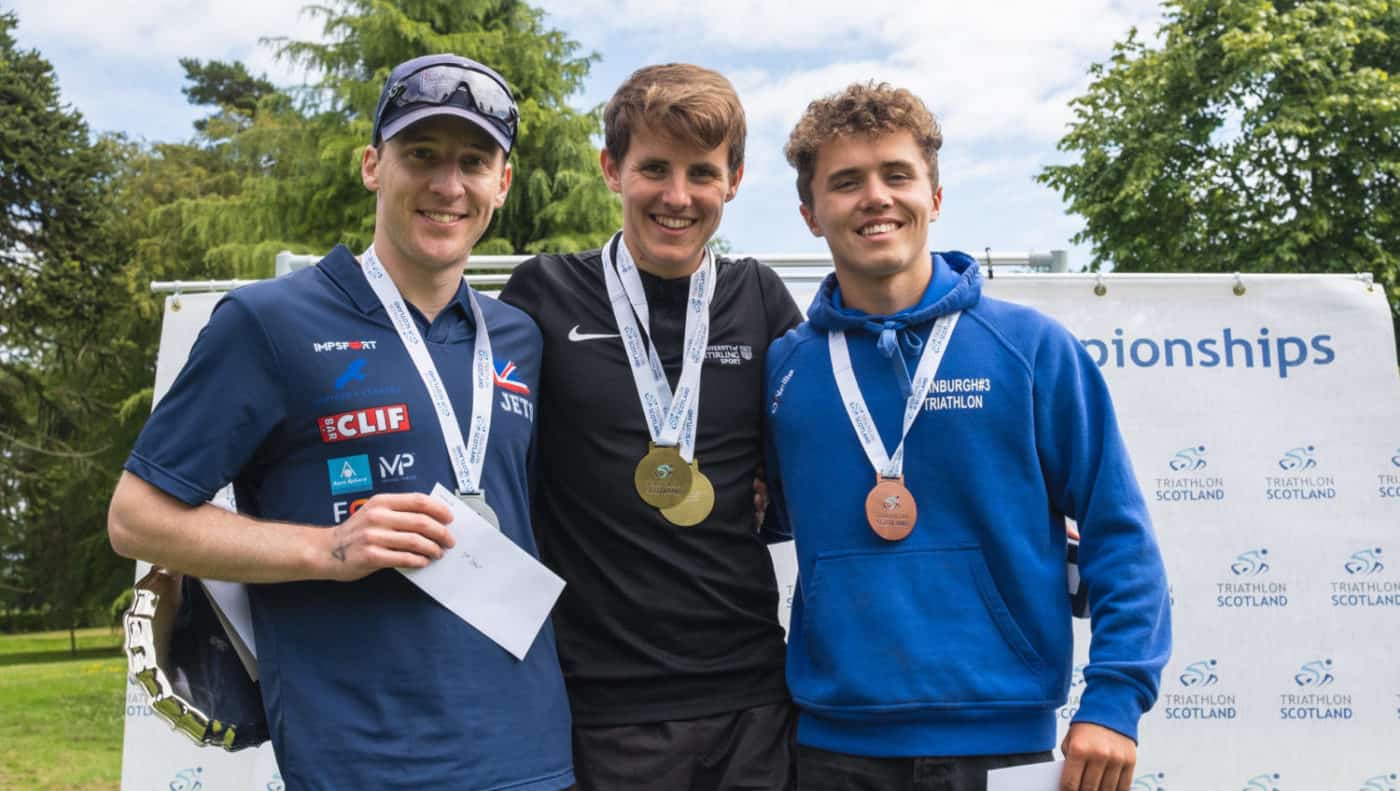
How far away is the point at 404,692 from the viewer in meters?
1.84

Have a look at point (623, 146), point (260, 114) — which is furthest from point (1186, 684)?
point (260, 114)

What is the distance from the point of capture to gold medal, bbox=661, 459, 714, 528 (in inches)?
89.0

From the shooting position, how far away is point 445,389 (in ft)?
6.54

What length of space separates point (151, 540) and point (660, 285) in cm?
121

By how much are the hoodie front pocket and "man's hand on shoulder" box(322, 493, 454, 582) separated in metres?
0.83

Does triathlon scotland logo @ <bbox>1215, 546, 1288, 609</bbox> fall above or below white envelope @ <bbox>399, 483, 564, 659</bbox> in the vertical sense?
below

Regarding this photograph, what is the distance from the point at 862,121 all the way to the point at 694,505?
0.92 meters

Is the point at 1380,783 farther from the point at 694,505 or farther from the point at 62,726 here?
the point at 62,726

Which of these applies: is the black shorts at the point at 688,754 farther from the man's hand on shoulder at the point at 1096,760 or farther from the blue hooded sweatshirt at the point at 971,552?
the man's hand on shoulder at the point at 1096,760

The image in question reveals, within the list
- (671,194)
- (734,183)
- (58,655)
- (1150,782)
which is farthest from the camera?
(58,655)

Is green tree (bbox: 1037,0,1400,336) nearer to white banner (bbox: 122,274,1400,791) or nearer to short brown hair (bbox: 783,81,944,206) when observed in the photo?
white banner (bbox: 122,274,1400,791)

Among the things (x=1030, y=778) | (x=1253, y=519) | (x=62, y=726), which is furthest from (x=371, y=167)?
(x=62, y=726)

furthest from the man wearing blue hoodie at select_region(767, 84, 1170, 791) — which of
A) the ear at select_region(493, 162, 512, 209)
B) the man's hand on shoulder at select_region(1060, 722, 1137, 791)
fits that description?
the ear at select_region(493, 162, 512, 209)

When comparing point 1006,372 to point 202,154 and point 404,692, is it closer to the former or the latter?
point 404,692
